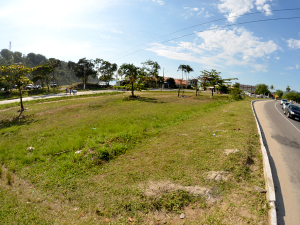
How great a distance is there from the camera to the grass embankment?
4926mm

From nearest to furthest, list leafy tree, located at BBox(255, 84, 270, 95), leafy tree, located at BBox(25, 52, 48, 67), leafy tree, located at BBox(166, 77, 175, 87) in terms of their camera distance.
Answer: leafy tree, located at BBox(166, 77, 175, 87) → leafy tree, located at BBox(25, 52, 48, 67) → leafy tree, located at BBox(255, 84, 270, 95)

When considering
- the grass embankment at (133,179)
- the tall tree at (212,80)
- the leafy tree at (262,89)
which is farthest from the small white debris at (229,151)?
the leafy tree at (262,89)

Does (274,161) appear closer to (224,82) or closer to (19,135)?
(19,135)

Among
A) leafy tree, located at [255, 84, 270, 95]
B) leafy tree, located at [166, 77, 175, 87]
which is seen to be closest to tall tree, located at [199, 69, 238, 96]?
leafy tree, located at [166, 77, 175, 87]

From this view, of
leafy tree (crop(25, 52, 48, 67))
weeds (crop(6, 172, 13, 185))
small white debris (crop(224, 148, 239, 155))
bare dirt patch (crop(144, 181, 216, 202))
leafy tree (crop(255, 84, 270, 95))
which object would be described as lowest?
weeds (crop(6, 172, 13, 185))

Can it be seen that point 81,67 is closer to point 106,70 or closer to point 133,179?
point 106,70

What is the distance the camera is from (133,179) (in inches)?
253

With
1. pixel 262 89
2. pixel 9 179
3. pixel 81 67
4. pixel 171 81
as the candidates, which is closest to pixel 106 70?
pixel 81 67

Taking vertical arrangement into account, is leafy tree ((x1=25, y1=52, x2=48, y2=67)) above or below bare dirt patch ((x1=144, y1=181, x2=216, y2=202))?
above

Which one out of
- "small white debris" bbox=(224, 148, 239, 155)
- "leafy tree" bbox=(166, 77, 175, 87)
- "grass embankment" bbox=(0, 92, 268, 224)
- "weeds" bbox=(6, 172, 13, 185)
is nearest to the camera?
"grass embankment" bbox=(0, 92, 268, 224)

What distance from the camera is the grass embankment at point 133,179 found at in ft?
16.2

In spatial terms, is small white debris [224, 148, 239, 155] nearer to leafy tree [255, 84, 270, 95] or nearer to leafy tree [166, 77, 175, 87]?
leafy tree [166, 77, 175, 87]

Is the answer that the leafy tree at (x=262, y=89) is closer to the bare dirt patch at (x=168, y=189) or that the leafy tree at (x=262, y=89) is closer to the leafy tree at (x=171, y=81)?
the leafy tree at (x=171, y=81)

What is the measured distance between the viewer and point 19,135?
39.8 ft
